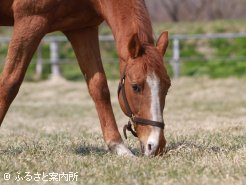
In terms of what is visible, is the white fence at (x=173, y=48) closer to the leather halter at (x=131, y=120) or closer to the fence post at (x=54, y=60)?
the fence post at (x=54, y=60)

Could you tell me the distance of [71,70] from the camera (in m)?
20.5

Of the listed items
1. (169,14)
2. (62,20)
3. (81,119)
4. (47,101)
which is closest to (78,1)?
(62,20)

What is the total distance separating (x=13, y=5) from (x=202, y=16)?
22.4 metres

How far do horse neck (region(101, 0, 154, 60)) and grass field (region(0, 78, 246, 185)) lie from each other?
0.91 m

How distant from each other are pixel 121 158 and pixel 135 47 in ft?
2.92

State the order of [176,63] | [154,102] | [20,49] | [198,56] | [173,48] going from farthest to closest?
[198,56] < [173,48] < [176,63] < [20,49] < [154,102]

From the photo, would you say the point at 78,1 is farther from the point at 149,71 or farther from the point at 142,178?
the point at 142,178

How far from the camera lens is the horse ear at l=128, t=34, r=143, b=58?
531 cm

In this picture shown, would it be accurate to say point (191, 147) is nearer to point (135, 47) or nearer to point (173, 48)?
point (135, 47)

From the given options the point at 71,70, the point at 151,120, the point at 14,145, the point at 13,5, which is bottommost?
the point at 71,70

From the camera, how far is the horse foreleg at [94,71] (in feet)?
20.1

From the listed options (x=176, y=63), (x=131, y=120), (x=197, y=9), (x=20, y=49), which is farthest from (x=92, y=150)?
(x=197, y=9)

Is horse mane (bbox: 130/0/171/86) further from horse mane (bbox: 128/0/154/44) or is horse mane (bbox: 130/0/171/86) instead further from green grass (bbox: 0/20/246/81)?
green grass (bbox: 0/20/246/81)

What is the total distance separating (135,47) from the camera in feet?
17.5
